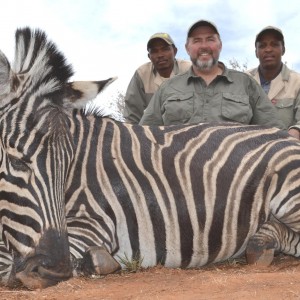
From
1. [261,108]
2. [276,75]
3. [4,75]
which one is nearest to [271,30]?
[276,75]

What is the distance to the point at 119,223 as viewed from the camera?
368 centimetres

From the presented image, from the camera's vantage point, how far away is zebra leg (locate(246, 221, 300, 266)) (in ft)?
12.5

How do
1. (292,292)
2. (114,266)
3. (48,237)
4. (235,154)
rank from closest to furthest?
(292,292), (48,237), (114,266), (235,154)

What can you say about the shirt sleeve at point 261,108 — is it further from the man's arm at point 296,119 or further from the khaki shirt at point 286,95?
the khaki shirt at point 286,95

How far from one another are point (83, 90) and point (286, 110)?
340 cm

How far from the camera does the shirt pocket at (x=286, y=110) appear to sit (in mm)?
6301

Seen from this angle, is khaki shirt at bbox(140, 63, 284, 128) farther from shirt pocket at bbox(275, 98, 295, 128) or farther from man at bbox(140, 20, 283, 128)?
shirt pocket at bbox(275, 98, 295, 128)

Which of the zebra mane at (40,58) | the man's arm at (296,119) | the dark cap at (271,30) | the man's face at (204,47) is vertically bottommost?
the man's arm at (296,119)

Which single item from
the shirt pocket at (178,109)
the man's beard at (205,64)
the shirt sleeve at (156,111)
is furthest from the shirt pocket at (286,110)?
the shirt sleeve at (156,111)

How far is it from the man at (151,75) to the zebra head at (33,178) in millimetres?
3762

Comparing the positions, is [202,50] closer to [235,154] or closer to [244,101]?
[244,101]

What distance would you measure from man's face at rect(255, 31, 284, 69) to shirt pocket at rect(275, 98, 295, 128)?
1.52ft

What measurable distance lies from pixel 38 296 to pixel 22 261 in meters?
0.28

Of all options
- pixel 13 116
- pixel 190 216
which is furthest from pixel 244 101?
pixel 13 116
